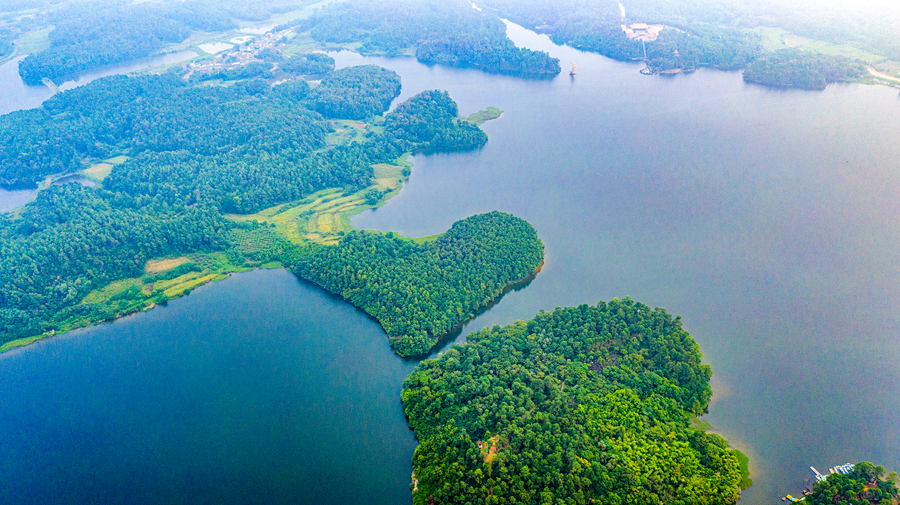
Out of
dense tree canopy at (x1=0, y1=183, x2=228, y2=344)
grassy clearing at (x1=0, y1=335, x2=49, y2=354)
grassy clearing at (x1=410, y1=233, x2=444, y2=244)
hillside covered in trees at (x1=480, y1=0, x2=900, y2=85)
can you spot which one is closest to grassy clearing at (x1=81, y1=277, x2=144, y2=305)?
dense tree canopy at (x1=0, y1=183, x2=228, y2=344)

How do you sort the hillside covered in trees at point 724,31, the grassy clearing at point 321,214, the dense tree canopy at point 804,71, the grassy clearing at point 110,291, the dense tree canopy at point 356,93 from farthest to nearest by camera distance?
the hillside covered in trees at point 724,31
the dense tree canopy at point 804,71
the dense tree canopy at point 356,93
the grassy clearing at point 321,214
the grassy clearing at point 110,291

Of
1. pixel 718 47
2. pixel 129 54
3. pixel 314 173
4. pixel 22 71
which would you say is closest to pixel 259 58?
pixel 129 54

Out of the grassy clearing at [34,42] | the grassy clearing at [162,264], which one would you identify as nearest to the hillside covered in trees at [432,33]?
the grassy clearing at [34,42]

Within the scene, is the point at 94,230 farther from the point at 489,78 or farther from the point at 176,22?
the point at 176,22

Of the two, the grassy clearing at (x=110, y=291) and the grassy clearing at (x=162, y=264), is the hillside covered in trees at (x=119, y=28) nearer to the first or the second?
the grassy clearing at (x=162, y=264)

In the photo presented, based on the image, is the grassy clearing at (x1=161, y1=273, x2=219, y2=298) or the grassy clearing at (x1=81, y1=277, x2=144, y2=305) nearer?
the grassy clearing at (x1=81, y1=277, x2=144, y2=305)

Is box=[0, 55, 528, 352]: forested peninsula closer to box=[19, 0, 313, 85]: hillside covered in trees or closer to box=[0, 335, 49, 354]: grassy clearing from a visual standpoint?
box=[0, 335, 49, 354]: grassy clearing
